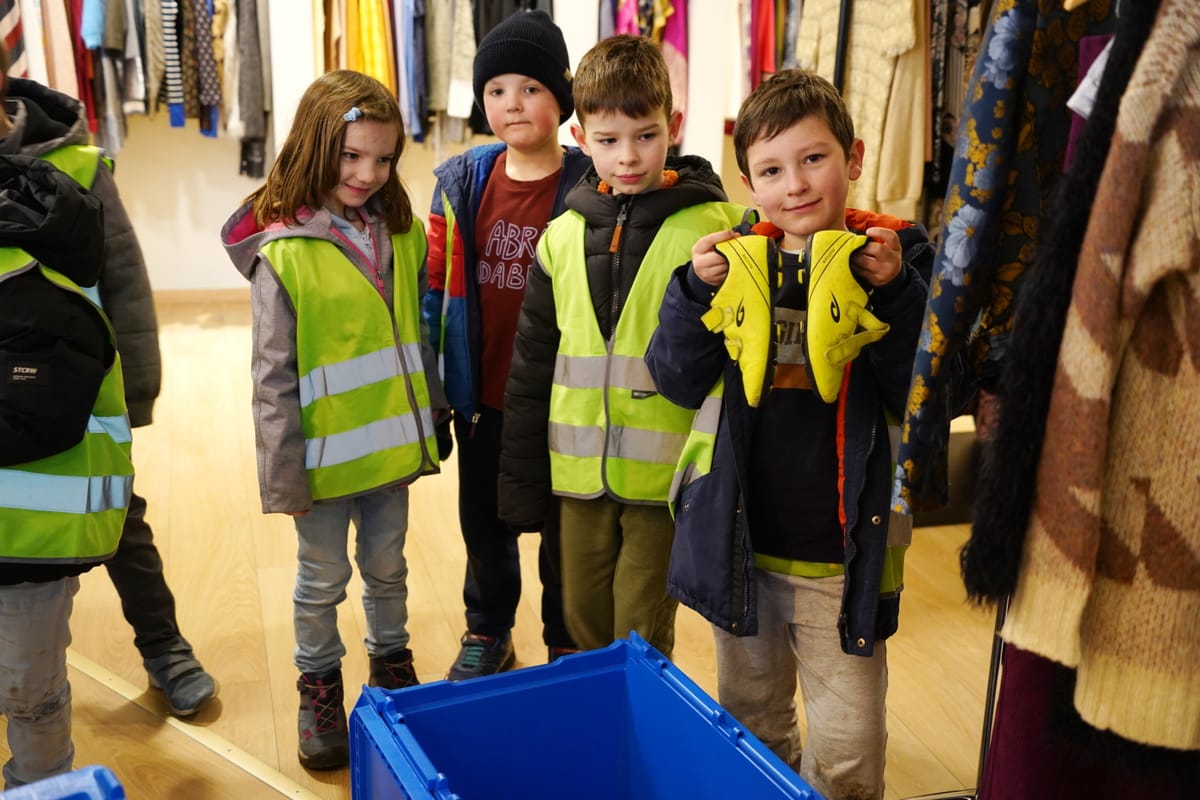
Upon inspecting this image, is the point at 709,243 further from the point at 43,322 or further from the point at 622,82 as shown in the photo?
the point at 43,322

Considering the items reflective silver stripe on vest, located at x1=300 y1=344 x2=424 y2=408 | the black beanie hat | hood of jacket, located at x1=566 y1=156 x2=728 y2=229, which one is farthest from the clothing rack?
the black beanie hat

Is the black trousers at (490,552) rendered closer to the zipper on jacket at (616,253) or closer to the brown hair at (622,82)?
the zipper on jacket at (616,253)

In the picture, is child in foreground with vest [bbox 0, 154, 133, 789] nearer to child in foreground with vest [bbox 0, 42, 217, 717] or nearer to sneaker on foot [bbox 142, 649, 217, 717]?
child in foreground with vest [bbox 0, 42, 217, 717]

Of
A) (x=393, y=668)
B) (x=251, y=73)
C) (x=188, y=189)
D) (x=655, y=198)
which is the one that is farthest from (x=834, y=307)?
(x=188, y=189)

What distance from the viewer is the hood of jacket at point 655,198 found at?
1.90 metres

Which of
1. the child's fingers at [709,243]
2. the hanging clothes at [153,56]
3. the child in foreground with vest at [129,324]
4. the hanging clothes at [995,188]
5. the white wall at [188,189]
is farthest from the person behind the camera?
the white wall at [188,189]

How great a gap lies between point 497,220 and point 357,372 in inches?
16.1

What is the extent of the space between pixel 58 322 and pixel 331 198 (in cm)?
56

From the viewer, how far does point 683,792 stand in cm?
159

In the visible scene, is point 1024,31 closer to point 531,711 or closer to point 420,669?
point 531,711

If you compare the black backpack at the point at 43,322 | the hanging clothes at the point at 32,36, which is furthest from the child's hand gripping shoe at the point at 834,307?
the hanging clothes at the point at 32,36

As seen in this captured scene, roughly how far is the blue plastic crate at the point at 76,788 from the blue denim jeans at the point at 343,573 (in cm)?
103

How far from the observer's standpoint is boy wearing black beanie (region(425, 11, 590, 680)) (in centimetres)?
215

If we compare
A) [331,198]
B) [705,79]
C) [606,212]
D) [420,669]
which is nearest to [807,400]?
[606,212]
